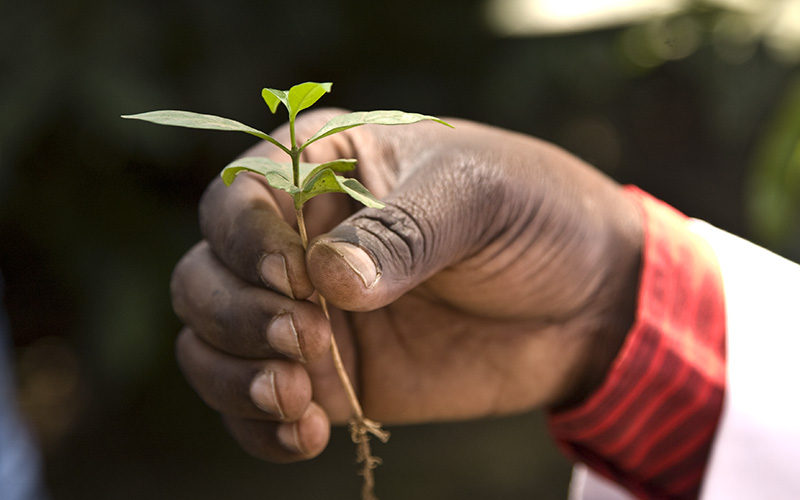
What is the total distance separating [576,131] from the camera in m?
1.82

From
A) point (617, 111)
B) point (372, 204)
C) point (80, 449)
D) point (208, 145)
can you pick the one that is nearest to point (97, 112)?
point (208, 145)

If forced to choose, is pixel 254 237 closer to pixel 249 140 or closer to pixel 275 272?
pixel 275 272

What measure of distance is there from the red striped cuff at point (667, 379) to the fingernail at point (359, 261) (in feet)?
1.23

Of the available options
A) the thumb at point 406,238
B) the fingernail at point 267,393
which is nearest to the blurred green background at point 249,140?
the thumb at point 406,238

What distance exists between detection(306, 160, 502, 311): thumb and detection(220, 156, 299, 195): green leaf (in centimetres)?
6

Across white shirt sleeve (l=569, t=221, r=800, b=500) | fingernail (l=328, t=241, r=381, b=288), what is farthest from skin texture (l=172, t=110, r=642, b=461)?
white shirt sleeve (l=569, t=221, r=800, b=500)

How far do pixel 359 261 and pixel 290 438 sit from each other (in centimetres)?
20

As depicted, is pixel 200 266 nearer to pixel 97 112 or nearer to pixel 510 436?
pixel 97 112

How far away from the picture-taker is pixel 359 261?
496mm

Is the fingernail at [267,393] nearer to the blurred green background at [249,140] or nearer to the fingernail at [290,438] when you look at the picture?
the fingernail at [290,438]

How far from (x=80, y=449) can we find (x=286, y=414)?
130cm

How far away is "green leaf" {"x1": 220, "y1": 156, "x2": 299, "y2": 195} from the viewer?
0.44 meters

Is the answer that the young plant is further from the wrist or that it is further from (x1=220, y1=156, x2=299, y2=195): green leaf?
Answer: the wrist

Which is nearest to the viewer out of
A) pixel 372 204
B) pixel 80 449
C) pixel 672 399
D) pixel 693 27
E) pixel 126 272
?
pixel 372 204
